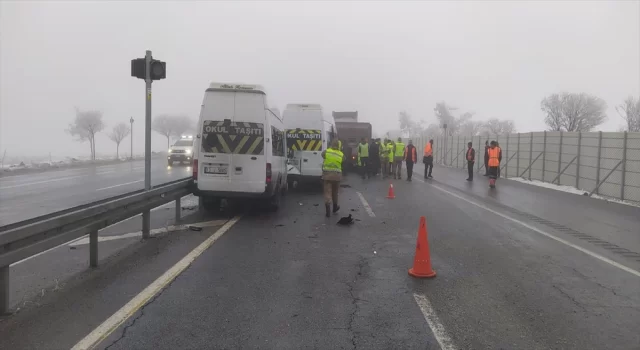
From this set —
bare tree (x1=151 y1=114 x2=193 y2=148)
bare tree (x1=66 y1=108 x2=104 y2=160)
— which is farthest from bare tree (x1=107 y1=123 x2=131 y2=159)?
bare tree (x1=151 y1=114 x2=193 y2=148)

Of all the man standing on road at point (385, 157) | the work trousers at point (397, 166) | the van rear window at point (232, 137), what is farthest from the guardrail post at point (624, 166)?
the van rear window at point (232, 137)

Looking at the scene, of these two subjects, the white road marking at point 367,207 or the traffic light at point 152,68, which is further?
the white road marking at point 367,207

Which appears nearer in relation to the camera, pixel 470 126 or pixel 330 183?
pixel 330 183

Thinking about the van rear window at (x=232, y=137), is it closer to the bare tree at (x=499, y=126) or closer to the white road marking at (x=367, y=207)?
the white road marking at (x=367, y=207)

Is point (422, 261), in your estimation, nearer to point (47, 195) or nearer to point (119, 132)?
point (47, 195)

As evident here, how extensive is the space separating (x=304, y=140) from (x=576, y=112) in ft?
218

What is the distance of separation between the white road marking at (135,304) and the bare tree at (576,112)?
73.6 metres

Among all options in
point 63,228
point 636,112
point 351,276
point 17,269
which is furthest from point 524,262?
point 636,112

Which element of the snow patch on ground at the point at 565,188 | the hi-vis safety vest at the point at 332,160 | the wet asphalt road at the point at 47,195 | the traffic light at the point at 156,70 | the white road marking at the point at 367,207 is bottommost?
the wet asphalt road at the point at 47,195

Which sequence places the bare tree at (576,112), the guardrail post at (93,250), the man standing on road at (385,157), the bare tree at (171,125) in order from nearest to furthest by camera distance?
the guardrail post at (93,250) < the man standing on road at (385,157) < the bare tree at (576,112) < the bare tree at (171,125)

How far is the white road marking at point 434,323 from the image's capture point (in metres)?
3.98

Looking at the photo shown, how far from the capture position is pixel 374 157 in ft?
79.3

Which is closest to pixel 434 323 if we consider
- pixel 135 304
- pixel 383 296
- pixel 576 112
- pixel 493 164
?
pixel 383 296

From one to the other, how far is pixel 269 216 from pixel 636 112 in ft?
231
